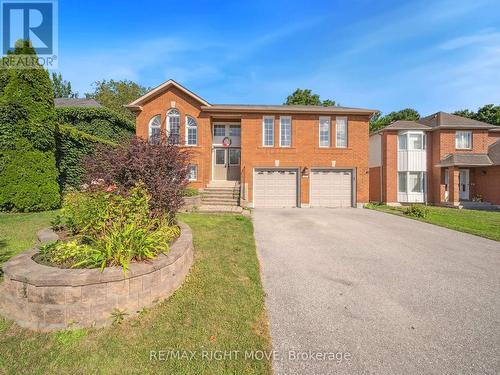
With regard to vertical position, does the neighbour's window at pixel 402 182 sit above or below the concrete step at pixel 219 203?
above

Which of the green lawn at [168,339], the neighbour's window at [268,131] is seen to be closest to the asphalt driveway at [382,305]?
the green lawn at [168,339]

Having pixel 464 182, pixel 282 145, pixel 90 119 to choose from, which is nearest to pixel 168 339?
pixel 282 145

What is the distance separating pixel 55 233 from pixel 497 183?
25.4 m

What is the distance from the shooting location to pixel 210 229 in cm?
729

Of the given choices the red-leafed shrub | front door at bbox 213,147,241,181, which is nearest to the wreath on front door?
front door at bbox 213,147,241,181

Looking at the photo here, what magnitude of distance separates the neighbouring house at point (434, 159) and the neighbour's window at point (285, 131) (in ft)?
26.8

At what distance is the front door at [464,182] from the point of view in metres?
18.6

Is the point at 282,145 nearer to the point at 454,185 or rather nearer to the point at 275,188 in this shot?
the point at 275,188

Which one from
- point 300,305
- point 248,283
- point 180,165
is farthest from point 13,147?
point 300,305

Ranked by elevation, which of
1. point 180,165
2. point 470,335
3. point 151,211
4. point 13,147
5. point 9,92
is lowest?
point 470,335

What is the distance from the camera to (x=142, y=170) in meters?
4.84

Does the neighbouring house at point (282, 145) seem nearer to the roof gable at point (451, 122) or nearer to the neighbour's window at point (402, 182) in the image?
the neighbour's window at point (402, 182)

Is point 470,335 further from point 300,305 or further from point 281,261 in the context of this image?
point 281,261

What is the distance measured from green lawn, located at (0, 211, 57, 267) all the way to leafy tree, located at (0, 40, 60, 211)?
1.41m
